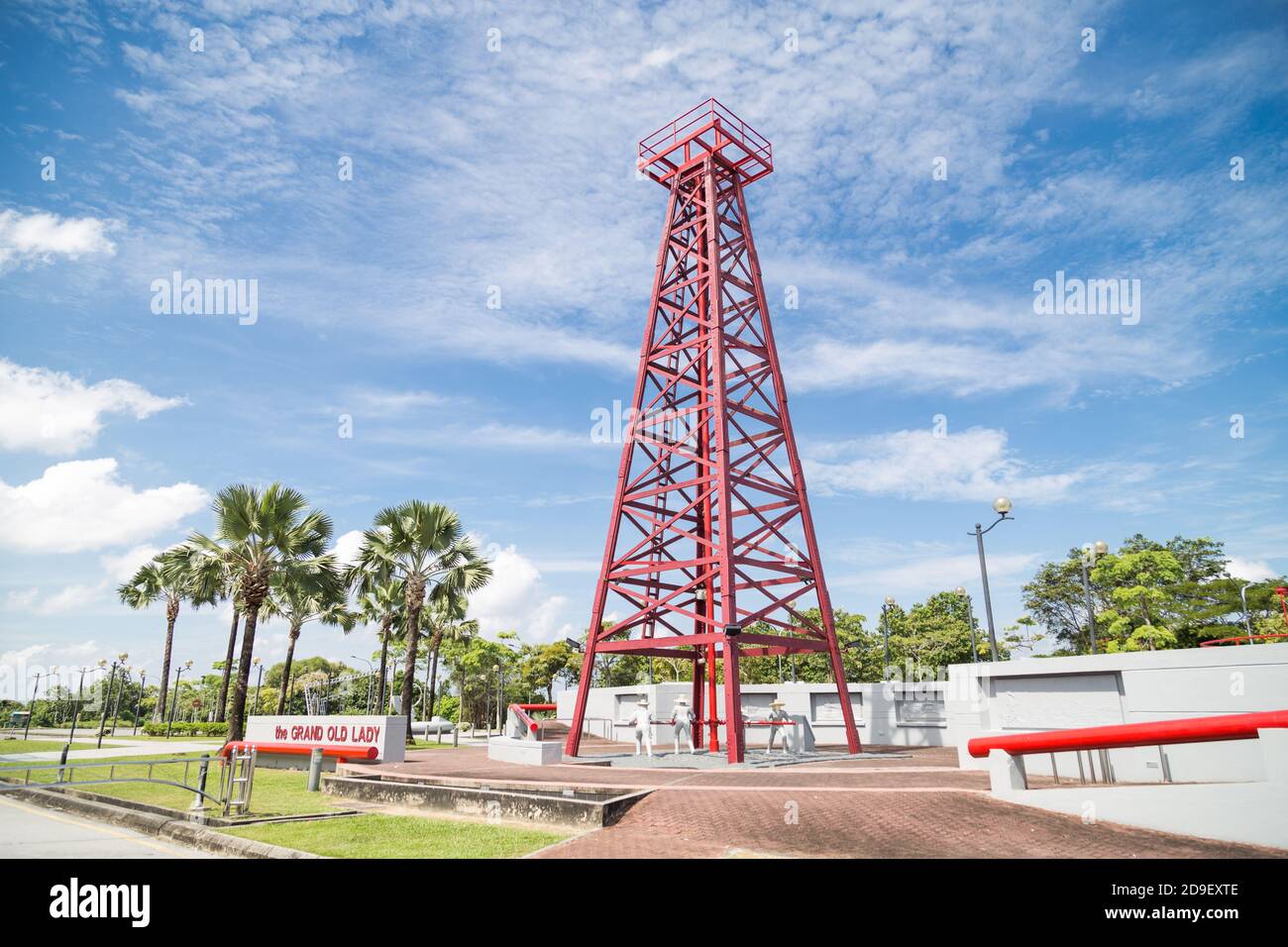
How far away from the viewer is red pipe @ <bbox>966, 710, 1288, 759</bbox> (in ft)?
24.2

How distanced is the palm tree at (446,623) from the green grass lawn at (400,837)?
62.0 feet

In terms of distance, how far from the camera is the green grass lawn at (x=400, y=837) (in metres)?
9.33

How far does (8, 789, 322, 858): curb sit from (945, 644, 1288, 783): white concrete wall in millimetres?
11083

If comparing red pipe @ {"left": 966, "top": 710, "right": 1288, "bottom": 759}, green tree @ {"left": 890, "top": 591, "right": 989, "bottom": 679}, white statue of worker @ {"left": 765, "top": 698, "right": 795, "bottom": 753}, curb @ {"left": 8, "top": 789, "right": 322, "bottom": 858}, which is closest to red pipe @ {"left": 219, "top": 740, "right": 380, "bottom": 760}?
curb @ {"left": 8, "top": 789, "right": 322, "bottom": 858}

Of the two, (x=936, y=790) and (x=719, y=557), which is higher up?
(x=719, y=557)

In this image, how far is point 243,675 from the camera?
75.8 feet

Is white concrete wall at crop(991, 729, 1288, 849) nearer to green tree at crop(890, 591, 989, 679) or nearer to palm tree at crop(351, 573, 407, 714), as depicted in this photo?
palm tree at crop(351, 573, 407, 714)

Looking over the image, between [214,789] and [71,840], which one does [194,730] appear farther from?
[71,840]

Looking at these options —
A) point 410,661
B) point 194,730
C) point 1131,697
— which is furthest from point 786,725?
point 194,730

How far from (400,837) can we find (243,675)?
1573 cm
